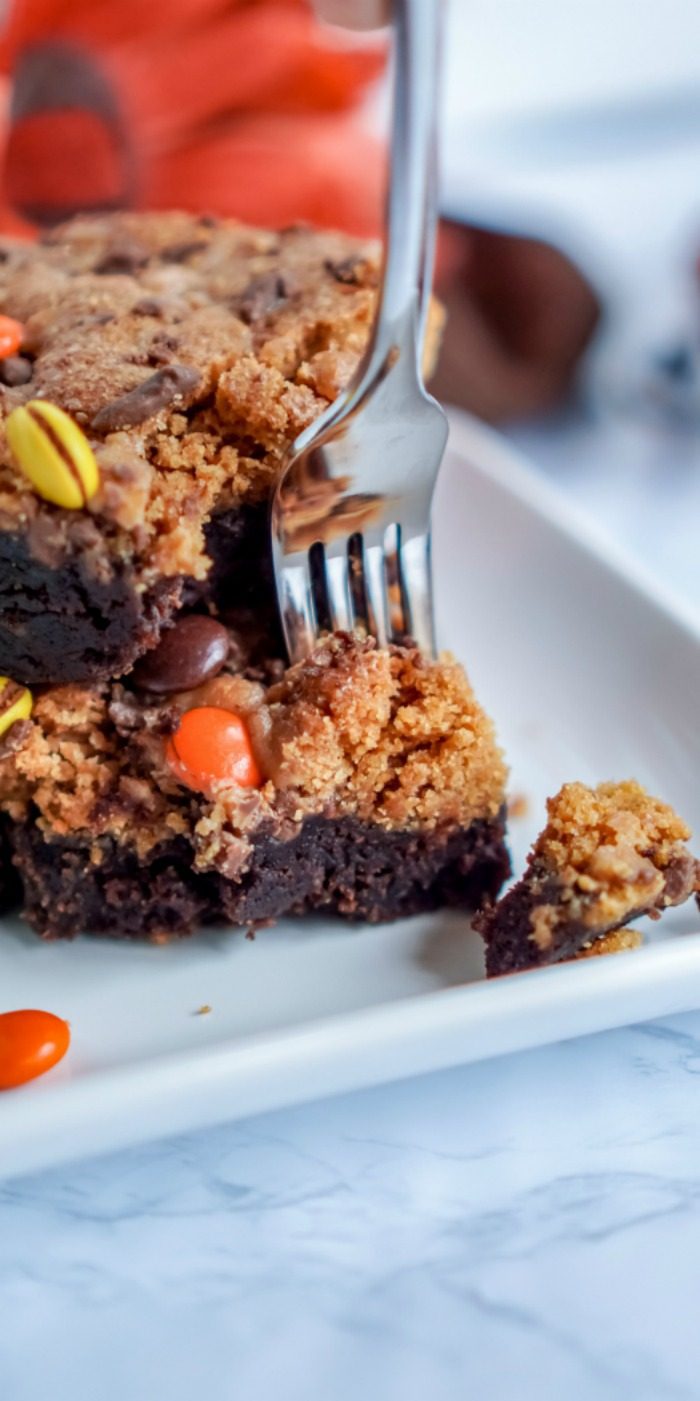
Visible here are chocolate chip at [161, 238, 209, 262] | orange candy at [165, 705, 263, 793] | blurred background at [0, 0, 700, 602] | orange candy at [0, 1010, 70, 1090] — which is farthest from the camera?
blurred background at [0, 0, 700, 602]

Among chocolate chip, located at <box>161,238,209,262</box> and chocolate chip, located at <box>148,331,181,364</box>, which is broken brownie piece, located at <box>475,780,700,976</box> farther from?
chocolate chip, located at <box>161,238,209,262</box>

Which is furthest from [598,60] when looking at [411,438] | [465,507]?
[411,438]

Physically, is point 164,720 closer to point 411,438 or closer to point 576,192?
point 411,438

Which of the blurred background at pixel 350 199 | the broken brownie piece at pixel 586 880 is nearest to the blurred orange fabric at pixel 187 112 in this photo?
the blurred background at pixel 350 199

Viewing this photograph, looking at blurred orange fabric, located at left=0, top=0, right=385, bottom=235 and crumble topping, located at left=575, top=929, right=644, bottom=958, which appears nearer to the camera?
crumble topping, located at left=575, top=929, right=644, bottom=958

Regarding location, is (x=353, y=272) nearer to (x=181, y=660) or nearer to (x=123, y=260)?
(x=123, y=260)

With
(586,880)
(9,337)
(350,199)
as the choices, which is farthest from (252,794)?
(350,199)

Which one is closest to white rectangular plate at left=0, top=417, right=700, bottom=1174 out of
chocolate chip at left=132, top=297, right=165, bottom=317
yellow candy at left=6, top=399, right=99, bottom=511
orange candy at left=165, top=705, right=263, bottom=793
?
orange candy at left=165, top=705, right=263, bottom=793
